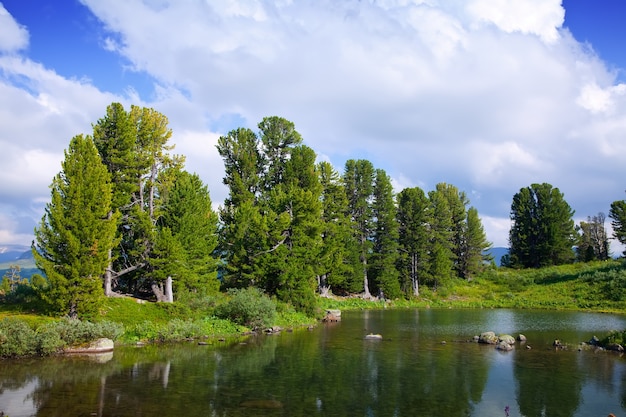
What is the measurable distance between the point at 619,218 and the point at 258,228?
261 feet

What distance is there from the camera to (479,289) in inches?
3519

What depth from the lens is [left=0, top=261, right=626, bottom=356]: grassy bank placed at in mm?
35906

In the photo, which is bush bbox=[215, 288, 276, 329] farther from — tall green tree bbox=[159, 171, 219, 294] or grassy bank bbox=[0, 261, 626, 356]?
tall green tree bbox=[159, 171, 219, 294]

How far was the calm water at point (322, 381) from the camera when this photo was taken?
62.9 ft

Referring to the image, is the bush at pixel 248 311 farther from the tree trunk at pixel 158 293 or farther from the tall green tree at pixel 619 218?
the tall green tree at pixel 619 218

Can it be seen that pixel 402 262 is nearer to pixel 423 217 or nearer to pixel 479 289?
pixel 423 217

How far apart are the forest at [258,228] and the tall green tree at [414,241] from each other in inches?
11.0

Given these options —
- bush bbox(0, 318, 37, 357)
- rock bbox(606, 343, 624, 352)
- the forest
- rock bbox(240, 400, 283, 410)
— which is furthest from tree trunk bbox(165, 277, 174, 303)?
rock bbox(606, 343, 624, 352)

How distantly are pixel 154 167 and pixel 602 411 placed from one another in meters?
44.6

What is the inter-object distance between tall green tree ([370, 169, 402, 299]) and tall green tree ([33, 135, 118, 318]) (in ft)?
180

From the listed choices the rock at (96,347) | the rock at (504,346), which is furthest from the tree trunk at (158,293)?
the rock at (504,346)

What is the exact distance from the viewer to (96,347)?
30906 millimetres

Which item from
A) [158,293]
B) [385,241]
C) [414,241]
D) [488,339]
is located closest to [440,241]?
[414,241]

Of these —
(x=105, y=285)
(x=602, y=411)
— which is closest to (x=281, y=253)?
(x=105, y=285)
